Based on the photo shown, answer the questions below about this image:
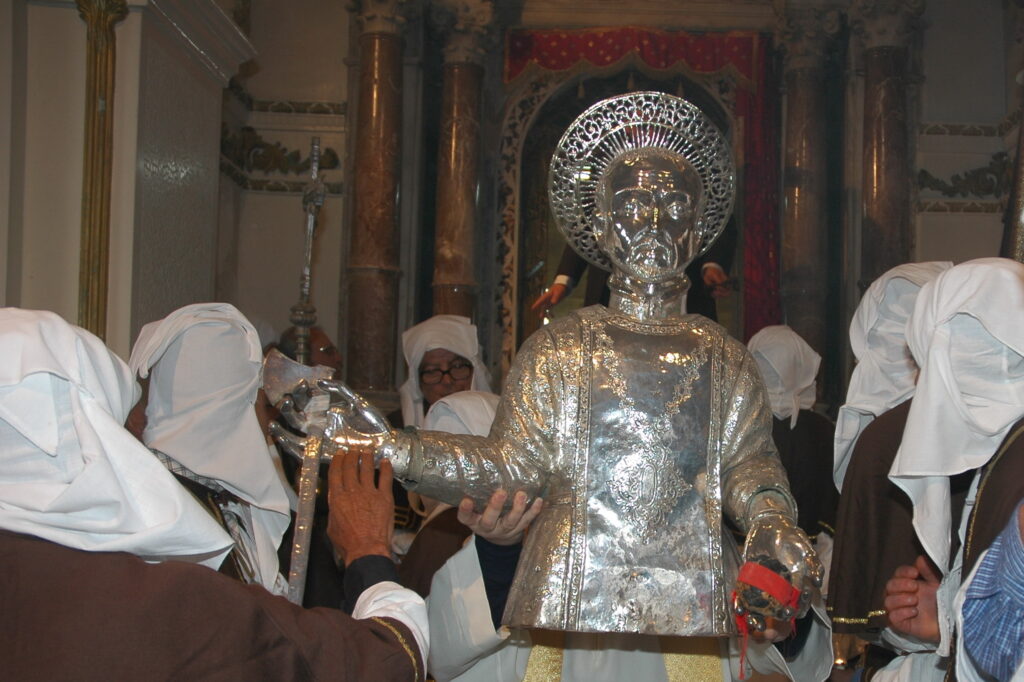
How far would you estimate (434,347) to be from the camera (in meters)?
5.80

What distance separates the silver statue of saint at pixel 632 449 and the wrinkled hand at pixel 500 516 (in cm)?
3

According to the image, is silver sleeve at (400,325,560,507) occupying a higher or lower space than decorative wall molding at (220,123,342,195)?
lower

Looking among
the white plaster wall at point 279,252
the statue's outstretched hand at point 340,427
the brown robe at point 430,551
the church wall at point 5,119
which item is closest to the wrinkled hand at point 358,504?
the statue's outstretched hand at point 340,427

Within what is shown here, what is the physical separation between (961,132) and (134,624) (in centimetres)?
840

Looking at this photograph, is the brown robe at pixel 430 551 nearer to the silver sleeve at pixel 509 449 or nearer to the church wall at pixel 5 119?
the silver sleeve at pixel 509 449

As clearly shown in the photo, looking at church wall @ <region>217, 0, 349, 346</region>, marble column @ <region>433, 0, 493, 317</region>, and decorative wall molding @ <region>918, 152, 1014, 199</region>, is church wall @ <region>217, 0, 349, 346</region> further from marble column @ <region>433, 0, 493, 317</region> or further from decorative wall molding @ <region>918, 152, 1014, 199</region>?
decorative wall molding @ <region>918, 152, 1014, 199</region>

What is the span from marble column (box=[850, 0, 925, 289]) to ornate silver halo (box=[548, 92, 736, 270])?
224 inches

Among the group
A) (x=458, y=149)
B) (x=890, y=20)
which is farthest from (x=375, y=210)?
(x=890, y=20)

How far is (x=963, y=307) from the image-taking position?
2307 mm

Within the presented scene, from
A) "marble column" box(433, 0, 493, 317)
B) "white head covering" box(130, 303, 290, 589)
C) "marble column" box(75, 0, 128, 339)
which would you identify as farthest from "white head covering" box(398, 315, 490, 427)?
"white head covering" box(130, 303, 290, 589)

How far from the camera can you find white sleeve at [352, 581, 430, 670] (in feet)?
7.09

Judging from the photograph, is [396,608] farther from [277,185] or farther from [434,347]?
[277,185]

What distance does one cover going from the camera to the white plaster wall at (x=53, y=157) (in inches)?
169

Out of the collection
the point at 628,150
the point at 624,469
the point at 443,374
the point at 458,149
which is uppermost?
the point at 458,149
